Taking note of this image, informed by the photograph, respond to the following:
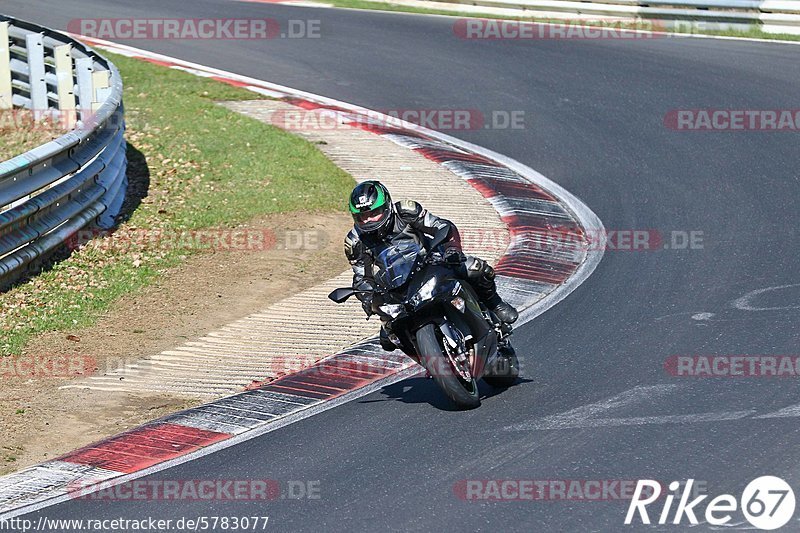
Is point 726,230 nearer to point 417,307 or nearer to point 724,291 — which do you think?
point 724,291

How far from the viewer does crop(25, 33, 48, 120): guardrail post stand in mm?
16672

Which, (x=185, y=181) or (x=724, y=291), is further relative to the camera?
(x=185, y=181)

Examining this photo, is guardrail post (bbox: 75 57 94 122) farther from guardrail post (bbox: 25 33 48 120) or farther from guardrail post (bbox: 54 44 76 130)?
guardrail post (bbox: 25 33 48 120)

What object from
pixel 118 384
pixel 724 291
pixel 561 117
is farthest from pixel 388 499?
pixel 561 117

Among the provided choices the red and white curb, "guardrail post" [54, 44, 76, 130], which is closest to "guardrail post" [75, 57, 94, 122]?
"guardrail post" [54, 44, 76, 130]

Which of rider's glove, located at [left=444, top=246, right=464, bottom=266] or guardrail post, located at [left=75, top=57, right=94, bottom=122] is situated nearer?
rider's glove, located at [left=444, top=246, right=464, bottom=266]

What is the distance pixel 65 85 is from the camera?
643 inches

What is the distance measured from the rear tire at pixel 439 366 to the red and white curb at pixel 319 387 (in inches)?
41.9

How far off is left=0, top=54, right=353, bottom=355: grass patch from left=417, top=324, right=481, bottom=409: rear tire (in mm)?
4194

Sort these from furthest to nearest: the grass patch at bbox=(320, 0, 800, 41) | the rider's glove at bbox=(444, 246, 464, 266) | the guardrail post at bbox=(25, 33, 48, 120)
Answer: the grass patch at bbox=(320, 0, 800, 41) < the guardrail post at bbox=(25, 33, 48, 120) < the rider's glove at bbox=(444, 246, 464, 266)

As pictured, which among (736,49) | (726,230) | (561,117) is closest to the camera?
(726,230)

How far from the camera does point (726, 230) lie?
1238 cm

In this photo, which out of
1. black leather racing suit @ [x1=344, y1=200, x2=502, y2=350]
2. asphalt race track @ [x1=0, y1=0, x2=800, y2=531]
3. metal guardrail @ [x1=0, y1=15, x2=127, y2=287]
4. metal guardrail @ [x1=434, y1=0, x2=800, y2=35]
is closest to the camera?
asphalt race track @ [x1=0, y1=0, x2=800, y2=531]

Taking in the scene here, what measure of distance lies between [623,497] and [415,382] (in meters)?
2.91
